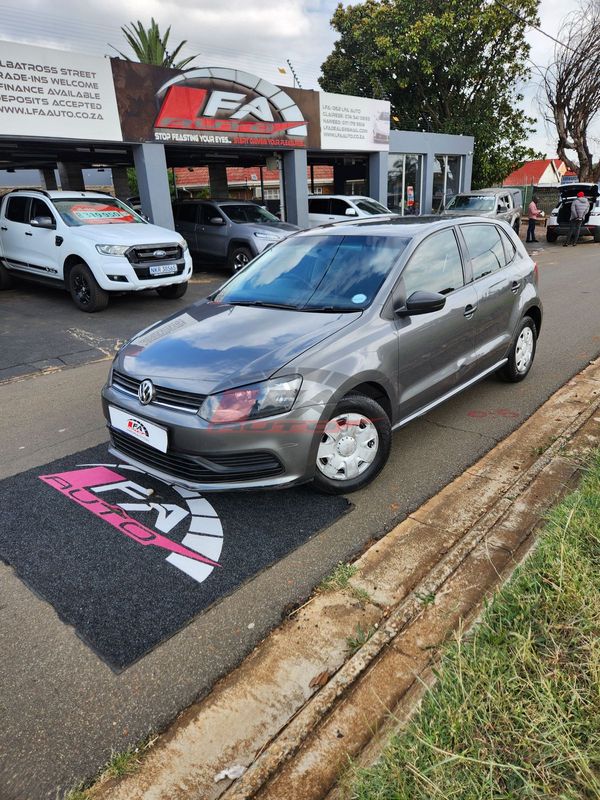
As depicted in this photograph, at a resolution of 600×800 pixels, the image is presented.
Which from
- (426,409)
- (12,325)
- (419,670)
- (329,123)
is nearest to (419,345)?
(426,409)

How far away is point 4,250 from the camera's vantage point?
10492 mm

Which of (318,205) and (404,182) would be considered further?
(404,182)

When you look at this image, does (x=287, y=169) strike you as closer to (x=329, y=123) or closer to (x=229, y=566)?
(x=329, y=123)

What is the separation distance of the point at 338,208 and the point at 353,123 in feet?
11.7

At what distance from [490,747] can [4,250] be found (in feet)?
37.2

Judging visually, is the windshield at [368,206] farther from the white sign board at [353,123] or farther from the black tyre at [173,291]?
the black tyre at [173,291]

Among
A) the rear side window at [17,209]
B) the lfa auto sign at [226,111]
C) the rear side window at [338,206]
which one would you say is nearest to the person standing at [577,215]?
the rear side window at [338,206]

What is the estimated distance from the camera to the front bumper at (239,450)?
9.87 feet

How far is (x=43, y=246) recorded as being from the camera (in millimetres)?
9445

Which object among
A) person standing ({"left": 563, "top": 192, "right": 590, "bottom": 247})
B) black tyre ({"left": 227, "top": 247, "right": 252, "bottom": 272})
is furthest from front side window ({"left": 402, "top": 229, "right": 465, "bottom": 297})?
person standing ({"left": 563, "top": 192, "right": 590, "bottom": 247})

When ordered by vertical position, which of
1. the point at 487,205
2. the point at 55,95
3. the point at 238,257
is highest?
the point at 55,95

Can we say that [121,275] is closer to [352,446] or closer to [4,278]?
[4,278]

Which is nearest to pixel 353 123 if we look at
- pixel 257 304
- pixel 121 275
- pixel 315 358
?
pixel 121 275

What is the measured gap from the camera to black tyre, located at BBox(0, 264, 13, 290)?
10.8 meters
